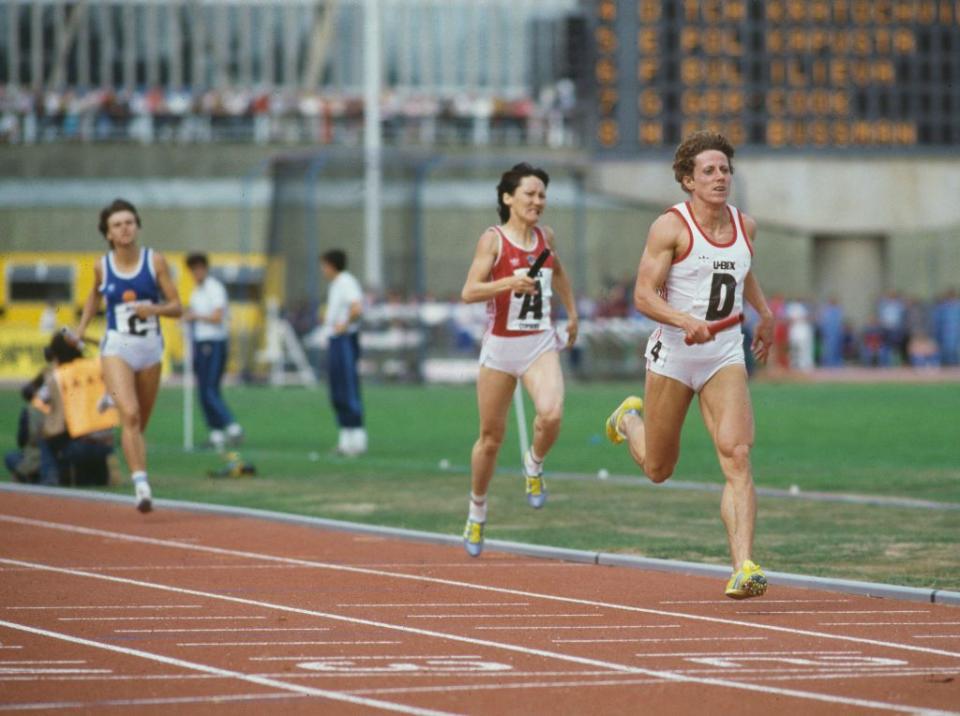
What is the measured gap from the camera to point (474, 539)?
11734mm

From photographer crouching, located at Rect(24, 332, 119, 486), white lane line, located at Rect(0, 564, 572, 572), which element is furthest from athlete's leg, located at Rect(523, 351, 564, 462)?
photographer crouching, located at Rect(24, 332, 119, 486)

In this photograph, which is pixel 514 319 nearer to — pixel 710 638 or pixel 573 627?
pixel 573 627

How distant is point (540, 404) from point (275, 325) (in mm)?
26066

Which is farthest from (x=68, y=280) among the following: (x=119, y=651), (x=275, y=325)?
(x=119, y=651)

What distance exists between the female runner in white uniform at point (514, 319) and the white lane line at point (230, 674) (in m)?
3.53

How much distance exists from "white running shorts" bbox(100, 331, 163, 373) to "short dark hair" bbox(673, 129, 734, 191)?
558 cm

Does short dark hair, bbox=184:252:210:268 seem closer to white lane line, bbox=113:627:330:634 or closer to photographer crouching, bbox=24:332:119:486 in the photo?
photographer crouching, bbox=24:332:119:486

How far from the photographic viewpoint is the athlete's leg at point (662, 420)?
999 cm

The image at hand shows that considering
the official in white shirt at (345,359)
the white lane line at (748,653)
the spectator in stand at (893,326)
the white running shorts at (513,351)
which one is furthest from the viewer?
the spectator in stand at (893,326)

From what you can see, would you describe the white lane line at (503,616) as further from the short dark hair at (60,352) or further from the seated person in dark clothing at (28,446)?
the seated person in dark clothing at (28,446)

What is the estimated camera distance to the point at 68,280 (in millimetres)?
47250

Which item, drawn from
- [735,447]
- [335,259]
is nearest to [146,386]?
[735,447]

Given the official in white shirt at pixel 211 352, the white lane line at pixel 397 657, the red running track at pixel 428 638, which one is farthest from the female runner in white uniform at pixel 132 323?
the official in white shirt at pixel 211 352

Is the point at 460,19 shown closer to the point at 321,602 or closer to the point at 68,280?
the point at 68,280
